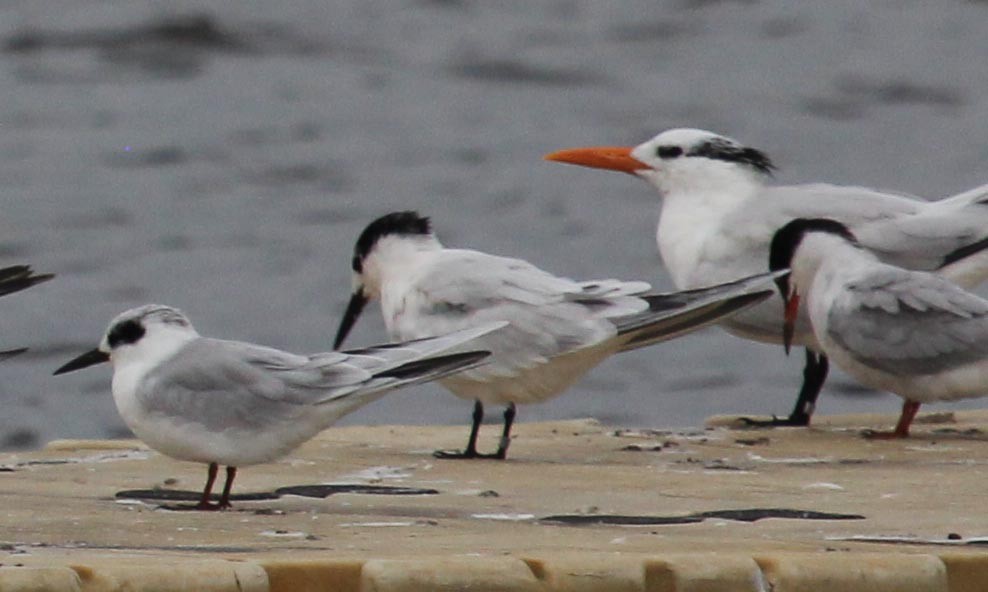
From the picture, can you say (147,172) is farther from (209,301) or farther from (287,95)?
(209,301)

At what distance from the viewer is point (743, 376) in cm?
1398

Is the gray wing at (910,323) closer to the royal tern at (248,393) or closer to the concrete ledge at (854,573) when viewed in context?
the royal tern at (248,393)

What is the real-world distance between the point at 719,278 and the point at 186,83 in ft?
48.7

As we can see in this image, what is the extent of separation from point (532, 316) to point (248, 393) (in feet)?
4.02

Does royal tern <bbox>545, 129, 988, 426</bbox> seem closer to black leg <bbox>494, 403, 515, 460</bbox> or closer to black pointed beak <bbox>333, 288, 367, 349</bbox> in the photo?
black leg <bbox>494, 403, 515, 460</bbox>

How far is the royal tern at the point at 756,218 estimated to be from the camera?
7.63 metres

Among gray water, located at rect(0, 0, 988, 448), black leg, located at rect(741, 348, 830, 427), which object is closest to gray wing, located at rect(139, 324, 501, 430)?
black leg, located at rect(741, 348, 830, 427)

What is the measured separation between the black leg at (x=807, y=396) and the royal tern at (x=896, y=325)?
0.47 meters

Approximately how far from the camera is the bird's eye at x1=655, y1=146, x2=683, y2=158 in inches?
345

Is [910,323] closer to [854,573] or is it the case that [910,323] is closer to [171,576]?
[854,573]

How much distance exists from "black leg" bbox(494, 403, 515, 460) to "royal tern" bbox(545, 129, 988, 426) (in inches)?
32.1

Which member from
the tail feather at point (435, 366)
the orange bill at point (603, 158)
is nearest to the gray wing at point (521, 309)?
the tail feather at point (435, 366)

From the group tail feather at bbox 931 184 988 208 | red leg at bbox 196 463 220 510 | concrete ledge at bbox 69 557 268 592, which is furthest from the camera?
tail feather at bbox 931 184 988 208

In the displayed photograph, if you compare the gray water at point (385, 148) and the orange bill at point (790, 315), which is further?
the gray water at point (385, 148)
